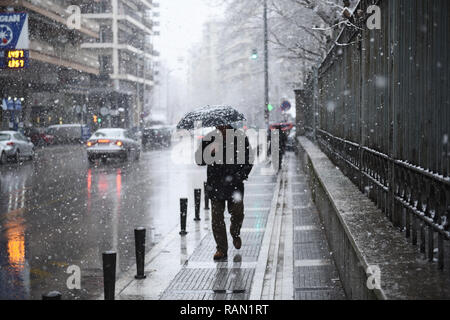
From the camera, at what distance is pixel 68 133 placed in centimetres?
5431

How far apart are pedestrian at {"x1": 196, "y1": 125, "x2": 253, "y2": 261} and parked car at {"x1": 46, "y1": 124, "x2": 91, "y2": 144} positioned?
1800 inches

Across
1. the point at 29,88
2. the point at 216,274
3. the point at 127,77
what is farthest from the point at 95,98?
the point at 216,274

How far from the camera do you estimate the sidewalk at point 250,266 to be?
656 centimetres

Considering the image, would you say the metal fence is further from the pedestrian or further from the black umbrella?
the black umbrella

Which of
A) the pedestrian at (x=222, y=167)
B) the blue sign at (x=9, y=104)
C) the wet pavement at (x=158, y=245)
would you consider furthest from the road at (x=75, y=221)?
the blue sign at (x=9, y=104)

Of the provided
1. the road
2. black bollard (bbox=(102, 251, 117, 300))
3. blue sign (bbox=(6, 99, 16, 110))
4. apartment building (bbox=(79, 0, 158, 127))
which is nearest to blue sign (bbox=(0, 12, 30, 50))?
the road

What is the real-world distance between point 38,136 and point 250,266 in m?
44.9

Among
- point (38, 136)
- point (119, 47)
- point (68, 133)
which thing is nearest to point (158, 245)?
point (38, 136)

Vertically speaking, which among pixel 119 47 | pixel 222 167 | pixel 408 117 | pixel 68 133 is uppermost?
pixel 119 47

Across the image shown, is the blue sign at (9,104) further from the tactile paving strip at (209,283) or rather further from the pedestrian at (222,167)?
the tactile paving strip at (209,283)

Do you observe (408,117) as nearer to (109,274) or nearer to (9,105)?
(109,274)

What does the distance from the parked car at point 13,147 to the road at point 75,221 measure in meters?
7.10

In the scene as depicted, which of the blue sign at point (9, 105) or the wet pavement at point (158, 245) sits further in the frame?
the blue sign at point (9, 105)

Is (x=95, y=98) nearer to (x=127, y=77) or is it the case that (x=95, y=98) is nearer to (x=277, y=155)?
(x=127, y=77)
